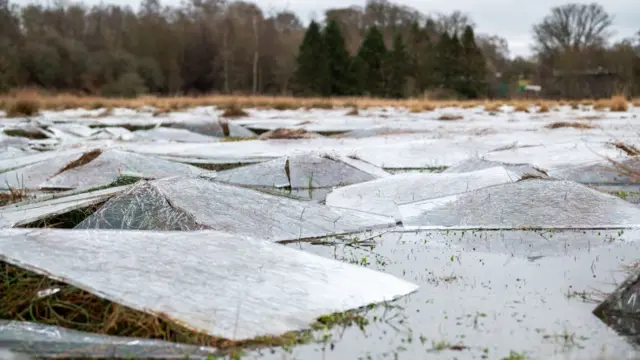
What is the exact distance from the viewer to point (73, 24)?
108ft

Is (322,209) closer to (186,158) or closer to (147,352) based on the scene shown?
(147,352)

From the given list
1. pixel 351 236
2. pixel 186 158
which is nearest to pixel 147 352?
pixel 351 236

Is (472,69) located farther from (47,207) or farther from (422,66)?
(47,207)

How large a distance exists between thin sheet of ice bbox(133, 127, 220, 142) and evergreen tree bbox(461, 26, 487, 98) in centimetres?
2127

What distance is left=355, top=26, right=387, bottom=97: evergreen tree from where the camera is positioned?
26.8 metres

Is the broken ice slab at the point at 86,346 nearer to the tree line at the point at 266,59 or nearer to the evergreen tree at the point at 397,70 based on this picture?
the tree line at the point at 266,59

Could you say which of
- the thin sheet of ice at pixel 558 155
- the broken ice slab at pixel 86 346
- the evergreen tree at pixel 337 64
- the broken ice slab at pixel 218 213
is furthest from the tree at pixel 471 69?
the broken ice slab at pixel 86 346

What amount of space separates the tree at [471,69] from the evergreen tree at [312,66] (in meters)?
5.74

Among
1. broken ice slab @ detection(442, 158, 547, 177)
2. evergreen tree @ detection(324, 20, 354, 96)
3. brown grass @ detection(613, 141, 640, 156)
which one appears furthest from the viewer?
evergreen tree @ detection(324, 20, 354, 96)

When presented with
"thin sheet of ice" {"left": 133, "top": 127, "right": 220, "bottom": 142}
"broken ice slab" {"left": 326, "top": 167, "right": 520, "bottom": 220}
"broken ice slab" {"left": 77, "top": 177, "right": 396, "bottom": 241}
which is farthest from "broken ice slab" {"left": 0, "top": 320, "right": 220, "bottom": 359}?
"thin sheet of ice" {"left": 133, "top": 127, "right": 220, "bottom": 142}

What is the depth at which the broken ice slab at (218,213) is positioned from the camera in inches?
94.8

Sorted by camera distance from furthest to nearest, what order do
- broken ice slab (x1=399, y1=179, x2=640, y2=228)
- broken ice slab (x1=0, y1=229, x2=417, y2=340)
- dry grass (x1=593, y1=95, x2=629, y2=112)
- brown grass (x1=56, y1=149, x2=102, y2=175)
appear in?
dry grass (x1=593, y1=95, x2=629, y2=112), brown grass (x1=56, y1=149, x2=102, y2=175), broken ice slab (x1=399, y1=179, x2=640, y2=228), broken ice slab (x1=0, y1=229, x2=417, y2=340)

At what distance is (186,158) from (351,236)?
2576mm

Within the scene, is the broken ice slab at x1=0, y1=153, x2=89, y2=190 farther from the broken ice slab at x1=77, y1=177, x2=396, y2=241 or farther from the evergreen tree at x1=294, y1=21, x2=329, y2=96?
the evergreen tree at x1=294, y1=21, x2=329, y2=96
